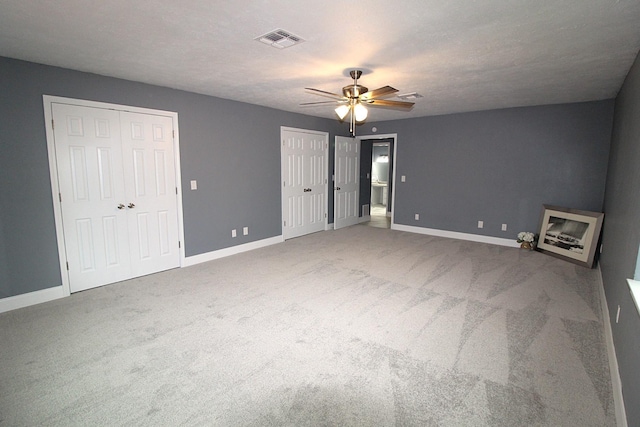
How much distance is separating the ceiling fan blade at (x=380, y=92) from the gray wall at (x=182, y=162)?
8.23 ft

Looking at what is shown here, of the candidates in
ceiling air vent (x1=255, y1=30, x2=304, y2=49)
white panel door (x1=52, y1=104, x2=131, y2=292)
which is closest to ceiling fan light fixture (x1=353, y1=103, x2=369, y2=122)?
ceiling air vent (x1=255, y1=30, x2=304, y2=49)

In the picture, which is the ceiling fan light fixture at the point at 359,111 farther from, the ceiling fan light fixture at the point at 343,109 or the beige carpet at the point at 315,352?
the beige carpet at the point at 315,352

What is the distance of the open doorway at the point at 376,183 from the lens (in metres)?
7.72

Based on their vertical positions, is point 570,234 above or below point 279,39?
below

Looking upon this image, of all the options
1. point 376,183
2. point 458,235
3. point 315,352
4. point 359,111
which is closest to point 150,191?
point 359,111

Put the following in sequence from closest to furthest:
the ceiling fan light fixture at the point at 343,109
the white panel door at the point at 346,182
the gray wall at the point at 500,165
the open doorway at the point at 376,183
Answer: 1. the ceiling fan light fixture at the point at 343,109
2. the gray wall at the point at 500,165
3. the white panel door at the point at 346,182
4. the open doorway at the point at 376,183

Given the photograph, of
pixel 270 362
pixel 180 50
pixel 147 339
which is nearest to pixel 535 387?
pixel 270 362

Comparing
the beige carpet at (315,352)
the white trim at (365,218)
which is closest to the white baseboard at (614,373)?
the beige carpet at (315,352)

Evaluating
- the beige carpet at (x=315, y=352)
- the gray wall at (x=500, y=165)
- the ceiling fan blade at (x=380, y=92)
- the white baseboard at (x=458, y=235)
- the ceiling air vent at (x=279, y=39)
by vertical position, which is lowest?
the beige carpet at (x=315, y=352)

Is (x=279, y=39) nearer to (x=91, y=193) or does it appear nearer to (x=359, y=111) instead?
(x=359, y=111)

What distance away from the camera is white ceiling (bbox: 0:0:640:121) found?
1935 mm

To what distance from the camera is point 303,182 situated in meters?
6.15

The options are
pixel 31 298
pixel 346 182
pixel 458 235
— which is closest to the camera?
pixel 31 298

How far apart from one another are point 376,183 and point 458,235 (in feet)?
15.6
